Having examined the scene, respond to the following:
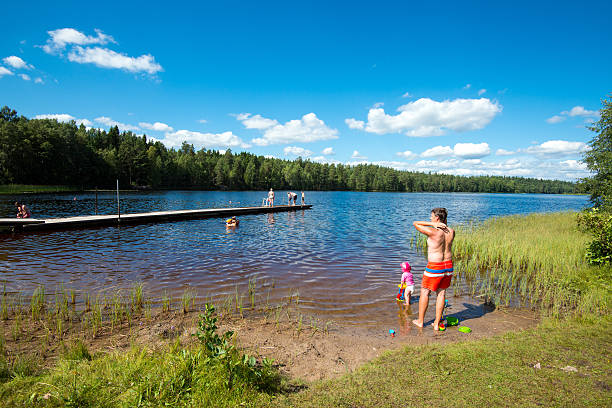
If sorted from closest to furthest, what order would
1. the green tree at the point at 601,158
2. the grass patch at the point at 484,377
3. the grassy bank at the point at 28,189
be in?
the grass patch at the point at 484,377 → the green tree at the point at 601,158 → the grassy bank at the point at 28,189

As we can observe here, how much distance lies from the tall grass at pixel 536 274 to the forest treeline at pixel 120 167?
86174 millimetres

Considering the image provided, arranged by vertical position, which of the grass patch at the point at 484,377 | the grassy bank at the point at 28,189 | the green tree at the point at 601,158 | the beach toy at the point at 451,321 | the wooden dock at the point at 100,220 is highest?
the green tree at the point at 601,158

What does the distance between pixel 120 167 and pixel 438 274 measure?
10963 centimetres

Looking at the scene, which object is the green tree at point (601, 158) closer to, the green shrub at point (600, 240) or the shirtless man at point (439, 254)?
the green shrub at point (600, 240)

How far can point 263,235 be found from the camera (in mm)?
19859

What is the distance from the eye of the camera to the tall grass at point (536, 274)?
769 cm

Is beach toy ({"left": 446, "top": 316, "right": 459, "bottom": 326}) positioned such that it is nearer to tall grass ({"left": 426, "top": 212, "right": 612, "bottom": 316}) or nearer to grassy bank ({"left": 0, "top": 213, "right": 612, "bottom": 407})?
grassy bank ({"left": 0, "top": 213, "right": 612, "bottom": 407})

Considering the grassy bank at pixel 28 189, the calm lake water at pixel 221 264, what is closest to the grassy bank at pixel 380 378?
the calm lake water at pixel 221 264

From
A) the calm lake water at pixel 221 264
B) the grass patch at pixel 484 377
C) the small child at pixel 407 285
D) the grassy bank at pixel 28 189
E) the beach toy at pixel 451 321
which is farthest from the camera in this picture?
the grassy bank at pixel 28 189

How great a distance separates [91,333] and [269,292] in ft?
14.4

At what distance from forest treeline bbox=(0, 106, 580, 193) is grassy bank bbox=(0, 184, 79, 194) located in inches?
199

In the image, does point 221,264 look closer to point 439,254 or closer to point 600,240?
point 439,254

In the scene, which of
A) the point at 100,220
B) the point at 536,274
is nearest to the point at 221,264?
the point at 536,274

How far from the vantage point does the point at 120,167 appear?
3767 inches
